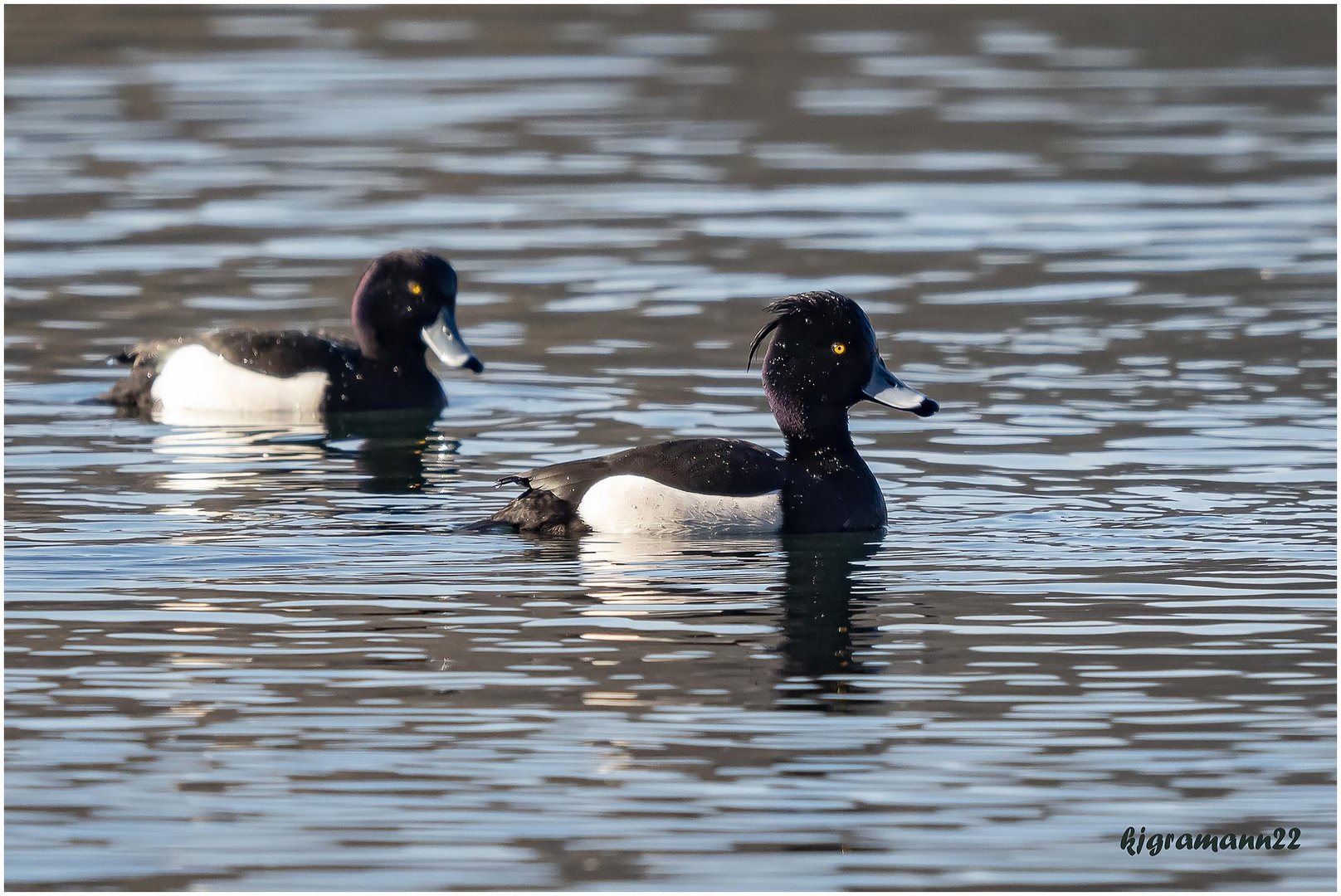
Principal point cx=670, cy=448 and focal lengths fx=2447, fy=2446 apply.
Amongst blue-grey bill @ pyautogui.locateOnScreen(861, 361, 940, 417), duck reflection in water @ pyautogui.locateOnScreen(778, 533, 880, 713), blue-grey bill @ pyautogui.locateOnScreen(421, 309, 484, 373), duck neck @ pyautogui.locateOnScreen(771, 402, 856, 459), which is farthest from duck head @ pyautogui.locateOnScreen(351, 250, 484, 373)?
duck reflection in water @ pyautogui.locateOnScreen(778, 533, 880, 713)

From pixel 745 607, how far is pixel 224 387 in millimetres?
5897

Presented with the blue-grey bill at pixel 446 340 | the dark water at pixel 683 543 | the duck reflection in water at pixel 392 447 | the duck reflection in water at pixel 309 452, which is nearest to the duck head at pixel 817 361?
the dark water at pixel 683 543

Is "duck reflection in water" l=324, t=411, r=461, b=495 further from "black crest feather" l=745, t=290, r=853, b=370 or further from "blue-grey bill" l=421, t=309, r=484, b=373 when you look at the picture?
"black crest feather" l=745, t=290, r=853, b=370

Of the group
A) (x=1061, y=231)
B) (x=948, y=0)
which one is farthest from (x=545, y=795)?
(x=948, y=0)

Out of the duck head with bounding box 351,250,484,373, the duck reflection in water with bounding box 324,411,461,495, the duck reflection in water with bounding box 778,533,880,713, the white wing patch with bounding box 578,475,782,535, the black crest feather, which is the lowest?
the duck reflection in water with bounding box 324,411,461,495

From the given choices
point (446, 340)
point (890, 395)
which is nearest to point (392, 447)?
point (446, 340)

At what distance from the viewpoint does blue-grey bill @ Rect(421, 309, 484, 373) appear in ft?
46.9

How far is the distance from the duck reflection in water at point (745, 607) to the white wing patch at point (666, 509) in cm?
6

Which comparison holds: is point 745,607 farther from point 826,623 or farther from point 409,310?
point 409,310

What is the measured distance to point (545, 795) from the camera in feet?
22.9

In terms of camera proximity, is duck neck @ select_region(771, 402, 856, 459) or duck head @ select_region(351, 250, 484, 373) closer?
duck neck @ select_region(771, 402, 856, 459)

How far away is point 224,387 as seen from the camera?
559 inches

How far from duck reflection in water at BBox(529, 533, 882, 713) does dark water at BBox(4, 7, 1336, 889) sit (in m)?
0.03

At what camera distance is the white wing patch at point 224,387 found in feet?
46.4
